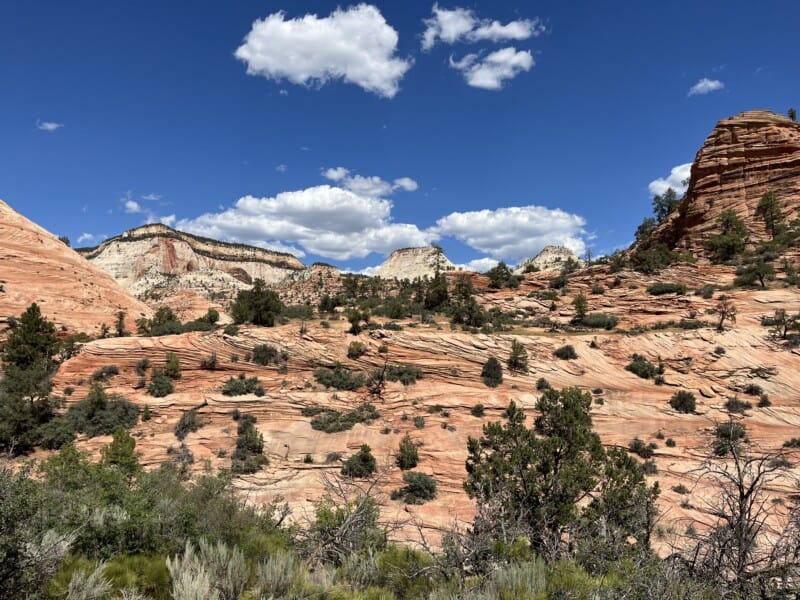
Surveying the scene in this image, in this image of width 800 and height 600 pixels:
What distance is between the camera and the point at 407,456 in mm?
19031

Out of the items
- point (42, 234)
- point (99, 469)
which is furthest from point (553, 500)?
point (42, 234)

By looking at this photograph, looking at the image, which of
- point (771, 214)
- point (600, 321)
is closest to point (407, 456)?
point (600, 321)

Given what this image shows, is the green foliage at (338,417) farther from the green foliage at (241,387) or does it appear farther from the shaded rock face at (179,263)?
the shaded rock face at (179,263)

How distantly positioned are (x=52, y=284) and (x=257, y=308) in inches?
1107

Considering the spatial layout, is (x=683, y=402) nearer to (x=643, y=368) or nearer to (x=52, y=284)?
(x=643, y=368)

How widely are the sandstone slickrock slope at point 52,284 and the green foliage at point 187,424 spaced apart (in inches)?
1030

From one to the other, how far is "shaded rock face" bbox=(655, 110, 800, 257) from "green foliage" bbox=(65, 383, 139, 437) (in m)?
45.4

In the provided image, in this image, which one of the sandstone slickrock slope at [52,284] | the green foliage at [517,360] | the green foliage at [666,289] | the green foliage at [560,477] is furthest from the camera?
the sandstone slickrock slope at [52,284]

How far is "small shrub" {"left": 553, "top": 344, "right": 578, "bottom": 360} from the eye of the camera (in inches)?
1045

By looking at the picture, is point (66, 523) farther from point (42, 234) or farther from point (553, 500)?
point (42, 234)

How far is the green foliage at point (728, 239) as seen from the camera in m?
36.8

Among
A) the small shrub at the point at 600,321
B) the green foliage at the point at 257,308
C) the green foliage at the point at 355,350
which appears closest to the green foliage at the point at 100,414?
the green foliage at the point at 257,308

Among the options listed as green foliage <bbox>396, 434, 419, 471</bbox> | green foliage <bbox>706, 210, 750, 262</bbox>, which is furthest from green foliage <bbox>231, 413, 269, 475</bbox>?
green foliage <bbox>706, 210, 750, 262</bbox>

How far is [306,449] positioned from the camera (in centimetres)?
2070
